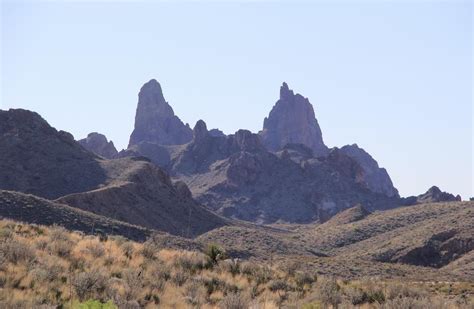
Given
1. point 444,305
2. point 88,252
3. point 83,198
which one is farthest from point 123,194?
point 444,305

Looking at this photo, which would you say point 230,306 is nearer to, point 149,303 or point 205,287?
point 149,303

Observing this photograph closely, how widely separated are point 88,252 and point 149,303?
20.3ft

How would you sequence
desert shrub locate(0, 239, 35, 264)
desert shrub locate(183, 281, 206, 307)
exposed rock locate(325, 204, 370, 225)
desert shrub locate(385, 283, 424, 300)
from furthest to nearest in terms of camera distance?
exposed rock locate(325, 204, 370, 225) → desert shrub locate(385, 283, 424, 300) → desert shrub locate(0, 239, 35, 264) → desert shrub locate(183, 281, 206, 307)

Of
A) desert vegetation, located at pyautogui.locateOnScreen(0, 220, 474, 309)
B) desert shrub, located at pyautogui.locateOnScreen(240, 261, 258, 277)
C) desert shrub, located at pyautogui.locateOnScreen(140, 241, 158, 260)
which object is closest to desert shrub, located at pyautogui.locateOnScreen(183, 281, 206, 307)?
desert vegetation, located at pyautogui.locateOnScreen(0, 220, 474, 309)

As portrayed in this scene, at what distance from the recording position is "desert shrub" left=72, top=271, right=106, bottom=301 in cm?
1401

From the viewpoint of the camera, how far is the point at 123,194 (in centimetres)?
8344

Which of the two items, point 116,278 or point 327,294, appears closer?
point 116,278

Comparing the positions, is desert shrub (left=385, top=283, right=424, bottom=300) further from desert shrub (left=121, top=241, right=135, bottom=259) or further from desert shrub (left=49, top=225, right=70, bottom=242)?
desert shrub (left=49, top=225, right=70, bottom=242)

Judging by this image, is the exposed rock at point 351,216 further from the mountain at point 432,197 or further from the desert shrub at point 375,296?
the desert shrub at point 375,296

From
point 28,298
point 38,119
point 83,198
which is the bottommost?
point 28,298

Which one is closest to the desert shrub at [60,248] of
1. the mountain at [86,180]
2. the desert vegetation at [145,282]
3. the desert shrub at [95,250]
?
the desert vegetation at [145,282]

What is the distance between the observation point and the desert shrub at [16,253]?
16.2 metres

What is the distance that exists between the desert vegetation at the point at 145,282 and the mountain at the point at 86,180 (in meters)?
52.1

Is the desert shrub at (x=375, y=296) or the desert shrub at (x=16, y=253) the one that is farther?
the desert shrub at (x=375, y=296)
